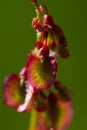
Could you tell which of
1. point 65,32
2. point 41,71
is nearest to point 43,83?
point 41,71

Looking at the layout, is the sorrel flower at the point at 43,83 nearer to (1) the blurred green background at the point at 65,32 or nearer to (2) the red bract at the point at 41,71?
(2) the red bract at the point at 41,71

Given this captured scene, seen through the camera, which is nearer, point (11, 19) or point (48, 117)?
point (48, 117)

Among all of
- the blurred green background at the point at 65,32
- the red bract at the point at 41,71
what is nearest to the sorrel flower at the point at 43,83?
the red bract at the point at 41,71

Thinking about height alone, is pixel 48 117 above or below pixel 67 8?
below

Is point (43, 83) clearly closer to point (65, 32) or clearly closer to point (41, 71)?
point (41, 71)

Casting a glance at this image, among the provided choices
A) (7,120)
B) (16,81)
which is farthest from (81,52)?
(16,81)

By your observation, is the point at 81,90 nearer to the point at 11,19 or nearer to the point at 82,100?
the point at 82,100
